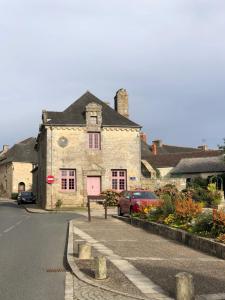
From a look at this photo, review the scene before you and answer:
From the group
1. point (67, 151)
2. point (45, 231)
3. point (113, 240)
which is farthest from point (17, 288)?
point (67, 151)

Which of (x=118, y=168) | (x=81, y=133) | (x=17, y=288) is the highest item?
(x=81, y=133)

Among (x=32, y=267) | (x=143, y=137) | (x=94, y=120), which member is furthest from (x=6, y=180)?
(x=32, y=267)

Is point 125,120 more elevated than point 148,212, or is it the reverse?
point 125,120

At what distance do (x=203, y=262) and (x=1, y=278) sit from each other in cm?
453

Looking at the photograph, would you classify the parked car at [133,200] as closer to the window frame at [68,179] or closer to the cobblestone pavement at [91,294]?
the window frame at [68,179]

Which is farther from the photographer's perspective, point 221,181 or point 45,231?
point 221,181

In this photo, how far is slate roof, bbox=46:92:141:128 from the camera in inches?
1593

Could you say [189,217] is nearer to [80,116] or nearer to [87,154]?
[87,154]

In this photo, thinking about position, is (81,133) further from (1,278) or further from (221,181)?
(1,278)

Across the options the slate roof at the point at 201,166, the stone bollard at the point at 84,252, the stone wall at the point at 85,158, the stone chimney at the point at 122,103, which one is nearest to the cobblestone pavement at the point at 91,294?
the stone bollard at the point at 84,252

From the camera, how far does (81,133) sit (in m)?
40.5

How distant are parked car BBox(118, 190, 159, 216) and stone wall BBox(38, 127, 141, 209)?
12.9 meters

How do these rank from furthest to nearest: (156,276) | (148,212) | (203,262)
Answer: (148,212) < (203,262) < (156,276)

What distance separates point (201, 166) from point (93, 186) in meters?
16.3
